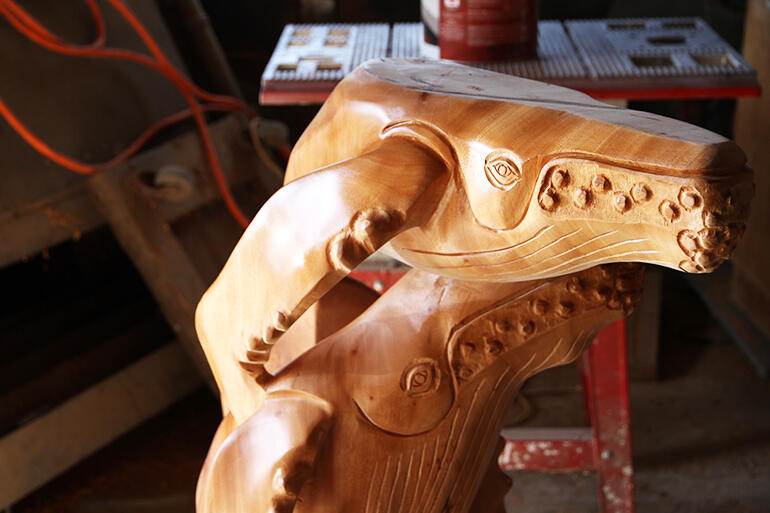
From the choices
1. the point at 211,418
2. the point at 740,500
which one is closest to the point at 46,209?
the point at 211,418

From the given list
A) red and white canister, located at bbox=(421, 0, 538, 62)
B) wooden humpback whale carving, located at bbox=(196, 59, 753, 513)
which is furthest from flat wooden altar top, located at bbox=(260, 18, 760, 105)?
wooden humpback whale carving, located at bbox=(196, 59, 753, 513)

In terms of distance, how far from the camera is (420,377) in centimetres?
75

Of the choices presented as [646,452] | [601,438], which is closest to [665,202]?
[601,438]

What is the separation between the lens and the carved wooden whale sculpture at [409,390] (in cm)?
73

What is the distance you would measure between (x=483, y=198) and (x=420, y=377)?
20cm

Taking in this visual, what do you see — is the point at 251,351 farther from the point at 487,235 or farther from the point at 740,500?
the point at 740,500

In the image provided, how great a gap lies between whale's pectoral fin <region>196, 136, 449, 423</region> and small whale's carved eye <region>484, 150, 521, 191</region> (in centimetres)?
4

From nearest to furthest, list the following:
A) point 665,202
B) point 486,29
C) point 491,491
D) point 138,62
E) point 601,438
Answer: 1. point 665,202
2. point 491,491
3. point 486,29
4. point 601,438
5. point 138,62

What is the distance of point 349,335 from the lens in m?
0.78

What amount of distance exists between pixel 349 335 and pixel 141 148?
4.25 feet

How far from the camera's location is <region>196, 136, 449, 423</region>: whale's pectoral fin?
0.60m

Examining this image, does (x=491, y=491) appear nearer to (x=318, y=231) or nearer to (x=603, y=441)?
(x=318, y=231)

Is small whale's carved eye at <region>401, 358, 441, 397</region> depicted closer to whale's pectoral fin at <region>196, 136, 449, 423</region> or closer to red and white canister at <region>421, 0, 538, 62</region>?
whale's pectoral fin at <region>196, 136, 449, 423</region>

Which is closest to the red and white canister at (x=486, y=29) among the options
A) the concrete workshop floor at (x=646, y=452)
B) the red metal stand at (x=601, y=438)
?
the red metal stand at (x=601, y=438)
